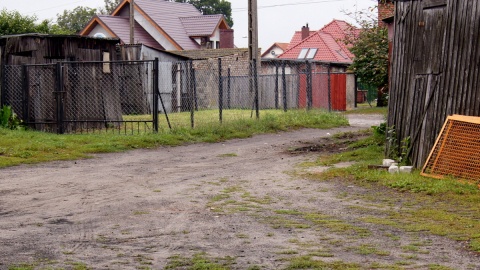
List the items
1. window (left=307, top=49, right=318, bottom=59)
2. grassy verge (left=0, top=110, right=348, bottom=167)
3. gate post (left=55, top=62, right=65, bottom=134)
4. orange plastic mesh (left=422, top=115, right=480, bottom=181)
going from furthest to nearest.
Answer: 1. window (left=307, top=49, right=318, bottom=59)
2. gate post (left=55, top=62, right=65, bottom=134)
3. grassy verge (left=0, top=110, right=348, bottom=167)
4. orange plastic mesh (left=422, top=115, right=480, bottom=181)

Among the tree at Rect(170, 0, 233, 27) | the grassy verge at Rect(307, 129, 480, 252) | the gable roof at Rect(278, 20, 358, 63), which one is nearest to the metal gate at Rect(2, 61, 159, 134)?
the grassy verge at Rect(307, 129, 480, 252)

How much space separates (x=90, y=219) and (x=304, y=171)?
5.28 metres

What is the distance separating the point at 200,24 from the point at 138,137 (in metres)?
34.7

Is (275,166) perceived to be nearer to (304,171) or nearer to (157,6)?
(304,171)

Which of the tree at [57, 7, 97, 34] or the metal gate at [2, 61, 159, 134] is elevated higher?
the tree at [57, 7, 97, 34]

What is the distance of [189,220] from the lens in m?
8.53

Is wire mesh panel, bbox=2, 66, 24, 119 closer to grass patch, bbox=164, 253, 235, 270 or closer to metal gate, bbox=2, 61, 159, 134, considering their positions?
metal gate, bbox=2, 61, 159, 134

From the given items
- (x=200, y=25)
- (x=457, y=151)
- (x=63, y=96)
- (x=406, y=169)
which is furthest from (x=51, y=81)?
(x=200, y=25)

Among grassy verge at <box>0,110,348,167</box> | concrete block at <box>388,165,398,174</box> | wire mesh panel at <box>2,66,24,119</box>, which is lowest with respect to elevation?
grassy verge at <box>0,110,348,167</box>

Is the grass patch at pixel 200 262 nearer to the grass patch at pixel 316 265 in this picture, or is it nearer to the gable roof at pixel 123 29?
the grass patch at pixel 316 265

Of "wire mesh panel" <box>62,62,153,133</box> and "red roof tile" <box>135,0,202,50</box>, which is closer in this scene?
"wire mesh panel" <box>62,62,153,133</box>

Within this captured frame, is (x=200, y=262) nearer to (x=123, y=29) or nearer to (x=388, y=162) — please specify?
(x=388, y=162)

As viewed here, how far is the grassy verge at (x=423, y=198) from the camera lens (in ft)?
26.3

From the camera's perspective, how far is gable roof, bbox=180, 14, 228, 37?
5097 centimetres
